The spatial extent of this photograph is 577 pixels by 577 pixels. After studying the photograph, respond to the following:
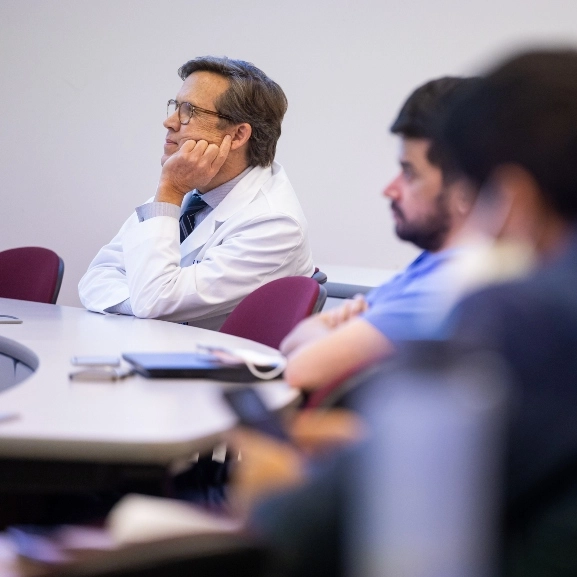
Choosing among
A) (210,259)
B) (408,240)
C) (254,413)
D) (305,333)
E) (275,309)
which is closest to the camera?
(254,413)

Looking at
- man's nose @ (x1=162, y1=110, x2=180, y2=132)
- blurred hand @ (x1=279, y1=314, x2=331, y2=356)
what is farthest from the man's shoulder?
blurred hand @ (x1=279, y1=314, x2=331, y2=356)

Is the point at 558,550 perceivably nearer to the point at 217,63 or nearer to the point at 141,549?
the point at 141,549

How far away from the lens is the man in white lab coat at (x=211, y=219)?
2521mm

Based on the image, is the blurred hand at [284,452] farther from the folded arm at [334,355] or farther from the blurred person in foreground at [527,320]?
the folded arm at [334,355]

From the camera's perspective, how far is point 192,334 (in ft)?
6.91

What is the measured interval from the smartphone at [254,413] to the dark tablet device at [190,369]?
0.43 m

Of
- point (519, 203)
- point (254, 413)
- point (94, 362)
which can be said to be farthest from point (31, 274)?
point (519, 203)

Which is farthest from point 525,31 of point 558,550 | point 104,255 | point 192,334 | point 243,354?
point 558,550

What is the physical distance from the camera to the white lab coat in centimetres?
250

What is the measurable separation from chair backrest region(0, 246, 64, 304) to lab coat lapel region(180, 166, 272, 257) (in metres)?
0.50

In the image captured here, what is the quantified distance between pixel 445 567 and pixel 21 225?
4.73m

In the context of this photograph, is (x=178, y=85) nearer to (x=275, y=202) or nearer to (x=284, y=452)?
(x=275, y=202)

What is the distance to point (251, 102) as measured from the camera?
293cm

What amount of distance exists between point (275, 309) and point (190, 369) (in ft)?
2.58
